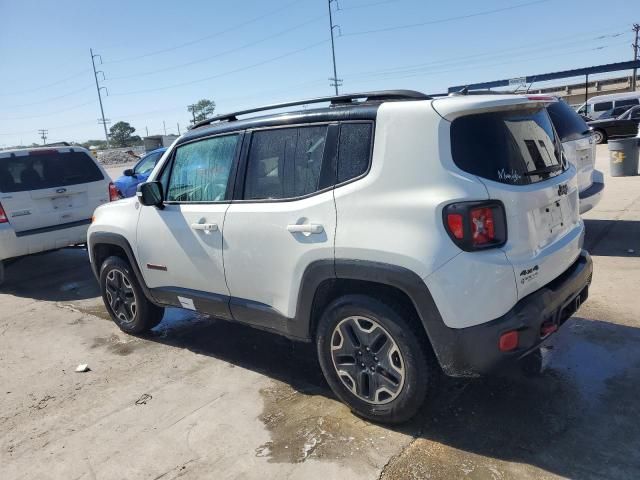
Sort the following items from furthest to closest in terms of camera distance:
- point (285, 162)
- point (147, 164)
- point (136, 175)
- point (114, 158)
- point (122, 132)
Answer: point (122, 132) < point (114, 158) < point (147, 164) < point (136, 175) < point (285, 162)

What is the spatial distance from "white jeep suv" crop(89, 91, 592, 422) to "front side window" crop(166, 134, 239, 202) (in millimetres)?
19

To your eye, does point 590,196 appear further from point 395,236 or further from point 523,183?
point 395,236

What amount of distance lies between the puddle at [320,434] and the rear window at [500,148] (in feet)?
5.24

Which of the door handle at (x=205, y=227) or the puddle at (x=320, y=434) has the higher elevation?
the door handle at (x=205, y=227)

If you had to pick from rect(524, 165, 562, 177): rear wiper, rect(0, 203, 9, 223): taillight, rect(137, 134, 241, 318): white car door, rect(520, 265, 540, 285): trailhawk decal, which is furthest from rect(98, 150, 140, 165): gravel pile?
rect(520, 265, 540, 285): trailhawk decal

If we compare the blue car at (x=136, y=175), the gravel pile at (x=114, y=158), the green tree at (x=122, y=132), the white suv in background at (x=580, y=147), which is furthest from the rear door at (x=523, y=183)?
the green tree at (x=122, y=132)

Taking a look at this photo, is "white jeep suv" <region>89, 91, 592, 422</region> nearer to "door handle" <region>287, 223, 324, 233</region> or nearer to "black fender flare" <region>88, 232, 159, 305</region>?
"door handle" <region>287, 223, 324, 233</region>

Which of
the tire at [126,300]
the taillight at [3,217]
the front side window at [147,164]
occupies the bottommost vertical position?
the tire at [126,300]

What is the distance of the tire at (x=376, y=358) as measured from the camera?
286 cm

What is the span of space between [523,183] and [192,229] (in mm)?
2401

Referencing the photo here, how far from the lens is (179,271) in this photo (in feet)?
13.8

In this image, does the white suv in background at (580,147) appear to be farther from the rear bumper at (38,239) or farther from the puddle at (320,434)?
the rear bumper at (38,239)

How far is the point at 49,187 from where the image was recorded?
23.5ft

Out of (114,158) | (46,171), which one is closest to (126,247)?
(46,171)
